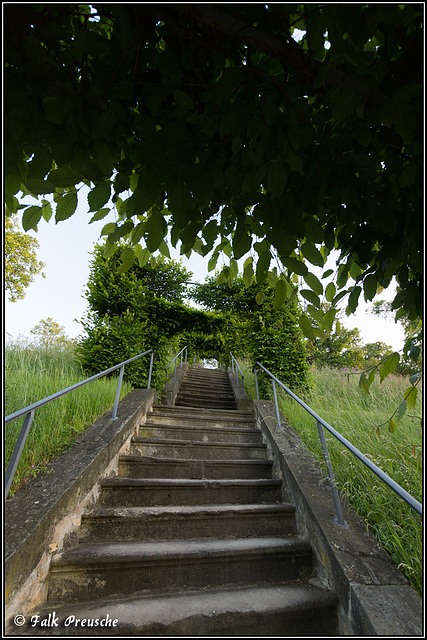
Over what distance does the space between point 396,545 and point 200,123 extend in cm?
236

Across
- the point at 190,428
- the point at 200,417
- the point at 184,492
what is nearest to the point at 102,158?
the point at 184,492

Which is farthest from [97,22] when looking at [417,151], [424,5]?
[417,151]

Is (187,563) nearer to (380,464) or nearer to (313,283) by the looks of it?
(380,464)

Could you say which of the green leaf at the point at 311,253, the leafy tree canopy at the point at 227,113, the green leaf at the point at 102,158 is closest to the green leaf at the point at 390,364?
the leafy tree canopy at the point at 227,113

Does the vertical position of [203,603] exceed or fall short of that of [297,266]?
it falls short

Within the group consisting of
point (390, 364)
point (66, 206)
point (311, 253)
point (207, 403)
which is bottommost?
point (207, 403)

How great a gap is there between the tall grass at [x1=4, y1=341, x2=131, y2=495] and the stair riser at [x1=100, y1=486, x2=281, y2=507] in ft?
1.95

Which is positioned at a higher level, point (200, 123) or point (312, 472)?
point (200, 123)

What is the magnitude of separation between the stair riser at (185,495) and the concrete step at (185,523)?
6.0 inches

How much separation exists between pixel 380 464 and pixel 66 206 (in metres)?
2.66

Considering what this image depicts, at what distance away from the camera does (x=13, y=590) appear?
57.2 inches

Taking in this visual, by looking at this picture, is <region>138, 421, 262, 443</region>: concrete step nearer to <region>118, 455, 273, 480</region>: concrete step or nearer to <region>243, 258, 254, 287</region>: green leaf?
<region>118, 455, 273, 480</region>: concrete step

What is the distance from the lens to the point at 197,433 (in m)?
3.80

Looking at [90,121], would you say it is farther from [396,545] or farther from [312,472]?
[312,472]
